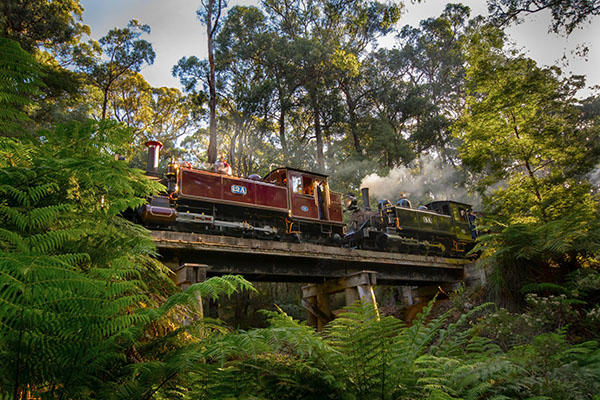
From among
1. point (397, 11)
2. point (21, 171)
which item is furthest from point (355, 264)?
point (21, 171)

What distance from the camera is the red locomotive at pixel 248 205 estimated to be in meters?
9.97

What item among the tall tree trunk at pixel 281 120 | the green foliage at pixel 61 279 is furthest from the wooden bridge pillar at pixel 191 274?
the tall tree trunk at pixel 281 120

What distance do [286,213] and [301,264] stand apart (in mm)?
2324

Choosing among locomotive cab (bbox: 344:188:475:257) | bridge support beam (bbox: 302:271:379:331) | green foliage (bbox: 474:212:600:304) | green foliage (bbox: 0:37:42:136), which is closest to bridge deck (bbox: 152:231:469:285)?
bridge support beam (bbox: 302:271:379:331)

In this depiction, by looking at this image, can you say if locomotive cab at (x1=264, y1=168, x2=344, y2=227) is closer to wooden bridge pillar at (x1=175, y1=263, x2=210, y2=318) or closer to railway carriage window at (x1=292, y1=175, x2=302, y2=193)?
railway carriage window at (x1=292, y1=175, x2=302, y2=193)

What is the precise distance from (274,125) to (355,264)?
70.8 ft

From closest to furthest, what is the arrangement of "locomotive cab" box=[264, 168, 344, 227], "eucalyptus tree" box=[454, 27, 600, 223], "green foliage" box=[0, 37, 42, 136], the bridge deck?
"green foliage" box=[0, 37, 42, 136]
the bridge deck
"eucalyptus tree" box=[454, 27, 600, 223]
"locomotive cab" box=[264, 168, 344, 227]

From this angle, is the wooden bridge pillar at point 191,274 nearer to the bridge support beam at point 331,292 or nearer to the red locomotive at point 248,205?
the red locomotive at point 248,205

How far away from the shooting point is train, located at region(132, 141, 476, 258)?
398 inches

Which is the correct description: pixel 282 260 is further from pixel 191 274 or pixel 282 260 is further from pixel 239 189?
pixel 191 274

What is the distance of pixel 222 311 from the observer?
17.9 meters

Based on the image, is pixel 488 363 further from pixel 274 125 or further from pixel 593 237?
pixel 274 125

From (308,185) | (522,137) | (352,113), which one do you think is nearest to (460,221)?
(522,137)

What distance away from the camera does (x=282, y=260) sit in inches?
389
